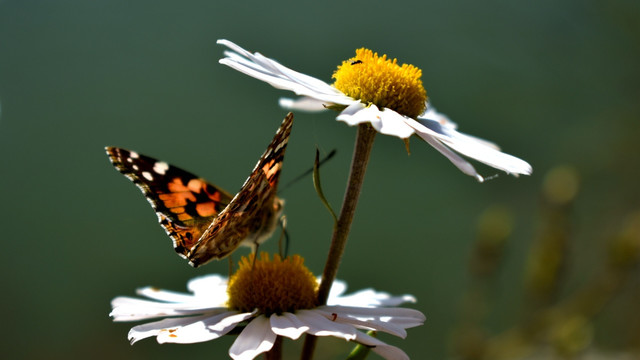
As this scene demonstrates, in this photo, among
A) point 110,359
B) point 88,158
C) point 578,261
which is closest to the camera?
point 110,359

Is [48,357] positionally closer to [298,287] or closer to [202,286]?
[202,286]

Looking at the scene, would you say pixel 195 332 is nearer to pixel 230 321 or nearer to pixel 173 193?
pixel 230 321

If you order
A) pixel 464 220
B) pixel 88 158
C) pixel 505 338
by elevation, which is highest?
pixel 464 220


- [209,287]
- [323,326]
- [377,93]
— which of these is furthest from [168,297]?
[377,93]

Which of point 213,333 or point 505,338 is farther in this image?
point 505,338

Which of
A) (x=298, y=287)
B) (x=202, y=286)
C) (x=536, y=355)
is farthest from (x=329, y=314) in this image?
(x=536, y=355)
